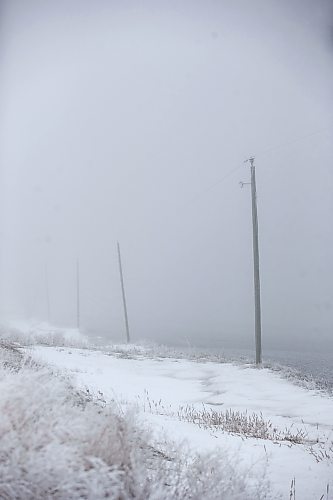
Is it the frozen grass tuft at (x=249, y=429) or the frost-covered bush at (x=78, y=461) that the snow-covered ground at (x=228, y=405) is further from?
the frost-covered bush at (x=78, y=461)

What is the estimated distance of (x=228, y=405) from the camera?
39.7 ft

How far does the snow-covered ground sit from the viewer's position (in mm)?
5367

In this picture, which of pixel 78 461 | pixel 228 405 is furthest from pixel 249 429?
pixel 78 461

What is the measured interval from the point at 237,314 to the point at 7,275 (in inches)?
4990

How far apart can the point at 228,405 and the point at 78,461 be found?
9715mm

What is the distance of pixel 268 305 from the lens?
72.2 m

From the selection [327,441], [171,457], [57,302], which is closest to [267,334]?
[327,441]

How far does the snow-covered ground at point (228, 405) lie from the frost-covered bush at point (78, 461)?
472mm

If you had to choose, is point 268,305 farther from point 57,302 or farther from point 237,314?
point 57,302

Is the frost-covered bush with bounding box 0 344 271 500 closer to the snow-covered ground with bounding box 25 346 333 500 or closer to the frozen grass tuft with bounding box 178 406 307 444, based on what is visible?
the snow-covered ground with bounding box 25 346 333 500

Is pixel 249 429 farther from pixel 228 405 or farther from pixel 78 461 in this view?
pixel 78 461

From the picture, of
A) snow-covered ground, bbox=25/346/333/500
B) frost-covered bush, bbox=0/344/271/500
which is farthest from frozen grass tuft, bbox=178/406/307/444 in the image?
frost-covered bush, bbox=0/344/271/500

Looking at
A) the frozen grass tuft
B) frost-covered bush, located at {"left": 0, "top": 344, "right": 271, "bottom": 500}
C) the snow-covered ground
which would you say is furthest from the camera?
the frozen grass tuft

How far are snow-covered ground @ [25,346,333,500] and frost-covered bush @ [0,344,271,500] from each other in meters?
0.47
